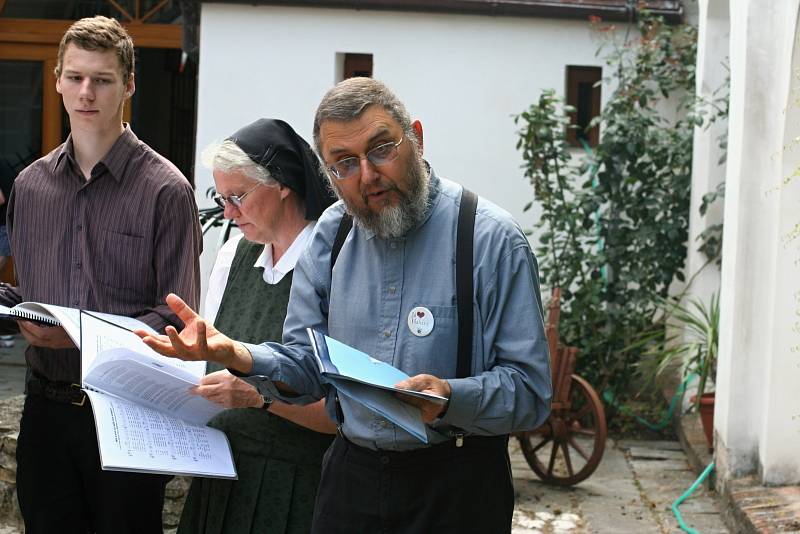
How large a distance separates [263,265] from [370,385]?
115cm

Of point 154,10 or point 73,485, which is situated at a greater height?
point 154,10

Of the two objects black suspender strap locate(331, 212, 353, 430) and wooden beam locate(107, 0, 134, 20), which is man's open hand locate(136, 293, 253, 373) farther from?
wooden beam locate(107, 0, 134, 20)

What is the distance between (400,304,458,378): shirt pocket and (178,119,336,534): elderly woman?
61 cm

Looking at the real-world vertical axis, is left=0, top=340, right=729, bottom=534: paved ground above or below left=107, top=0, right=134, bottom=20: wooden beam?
below

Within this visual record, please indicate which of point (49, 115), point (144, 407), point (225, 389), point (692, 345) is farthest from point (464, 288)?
point (49, 115)

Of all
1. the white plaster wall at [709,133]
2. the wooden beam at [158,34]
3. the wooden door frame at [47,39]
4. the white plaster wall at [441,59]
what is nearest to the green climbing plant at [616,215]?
the white plaster wall at [709,133]

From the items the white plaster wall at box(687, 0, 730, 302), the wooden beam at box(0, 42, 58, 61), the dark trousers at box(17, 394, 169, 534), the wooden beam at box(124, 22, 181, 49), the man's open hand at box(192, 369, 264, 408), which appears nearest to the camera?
the man's open hand at box(192, 369, 264, 408)

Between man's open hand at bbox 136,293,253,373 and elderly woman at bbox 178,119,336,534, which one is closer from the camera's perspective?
man's open hand at bbox 136,293,253,373

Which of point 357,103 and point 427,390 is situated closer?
point 427,390

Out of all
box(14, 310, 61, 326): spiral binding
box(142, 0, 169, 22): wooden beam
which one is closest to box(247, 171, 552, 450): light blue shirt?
box(14, 310, 61, 326): spiral binding

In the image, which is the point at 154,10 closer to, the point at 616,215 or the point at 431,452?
the point at 616,215

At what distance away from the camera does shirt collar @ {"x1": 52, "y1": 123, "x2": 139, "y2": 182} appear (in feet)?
12.7

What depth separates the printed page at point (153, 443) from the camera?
3111 millimetres

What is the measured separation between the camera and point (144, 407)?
338 cm
